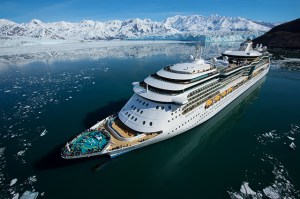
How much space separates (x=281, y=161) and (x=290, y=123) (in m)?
9.75

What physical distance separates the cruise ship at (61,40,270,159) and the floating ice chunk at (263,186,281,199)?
938 cm

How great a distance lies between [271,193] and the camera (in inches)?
598

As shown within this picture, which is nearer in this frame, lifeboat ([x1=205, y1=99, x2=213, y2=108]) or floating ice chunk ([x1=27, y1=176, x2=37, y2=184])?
floating ice chunk ([x1=27, y1=176, x2=37, y2=184])

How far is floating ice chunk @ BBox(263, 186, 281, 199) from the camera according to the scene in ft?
49.0

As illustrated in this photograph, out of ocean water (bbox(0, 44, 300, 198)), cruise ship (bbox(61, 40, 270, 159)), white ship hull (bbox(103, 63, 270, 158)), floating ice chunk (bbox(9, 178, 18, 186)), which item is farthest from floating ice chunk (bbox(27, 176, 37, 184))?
white ship hull (bbox(103, 63, 270, 158))

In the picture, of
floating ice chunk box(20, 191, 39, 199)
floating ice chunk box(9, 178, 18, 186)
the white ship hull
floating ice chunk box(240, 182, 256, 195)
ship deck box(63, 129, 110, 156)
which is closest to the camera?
floating ice chunk box(20, 191, 39, 199)

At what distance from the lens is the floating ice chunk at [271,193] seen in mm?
14926

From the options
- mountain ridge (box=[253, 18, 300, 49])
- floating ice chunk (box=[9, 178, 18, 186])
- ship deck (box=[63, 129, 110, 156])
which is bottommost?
floating ice chunk (box=[9, 178, 18, 186])

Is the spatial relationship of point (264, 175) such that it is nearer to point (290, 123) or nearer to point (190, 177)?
point (190, 177)

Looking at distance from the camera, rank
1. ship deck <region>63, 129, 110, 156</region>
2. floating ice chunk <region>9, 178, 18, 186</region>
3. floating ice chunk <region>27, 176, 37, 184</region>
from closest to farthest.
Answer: floating ice chunk <region>9, 178, 18, 186</region>, floating ice chunk <region>27, 176, 37, 184</region>, ship deck <region>63, 129, 110, 156</region>

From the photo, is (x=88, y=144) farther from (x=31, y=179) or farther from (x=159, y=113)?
(x=159, y=113)

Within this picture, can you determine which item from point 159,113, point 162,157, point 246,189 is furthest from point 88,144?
point 246,189

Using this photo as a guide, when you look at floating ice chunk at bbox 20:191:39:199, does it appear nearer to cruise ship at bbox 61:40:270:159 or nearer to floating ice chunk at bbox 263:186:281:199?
cruise ship at bbox 61:40:270:159

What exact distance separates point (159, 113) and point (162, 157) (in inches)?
176
